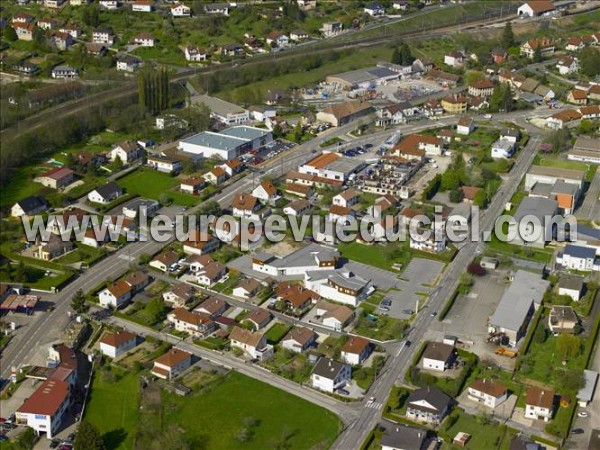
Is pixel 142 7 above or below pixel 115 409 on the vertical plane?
Result: above

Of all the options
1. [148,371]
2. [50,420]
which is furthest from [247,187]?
[50,420]

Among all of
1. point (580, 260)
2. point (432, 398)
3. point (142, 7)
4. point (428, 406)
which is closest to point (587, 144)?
point (580, 260)

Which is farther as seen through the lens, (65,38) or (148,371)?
(65,38)

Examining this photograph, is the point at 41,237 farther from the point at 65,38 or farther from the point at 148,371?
the point at 65,38

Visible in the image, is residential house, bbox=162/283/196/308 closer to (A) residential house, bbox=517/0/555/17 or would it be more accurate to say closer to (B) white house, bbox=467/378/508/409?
(B) white house, bbox=467/378/508/409

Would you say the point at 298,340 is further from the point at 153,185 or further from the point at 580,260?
the point at 153,185
